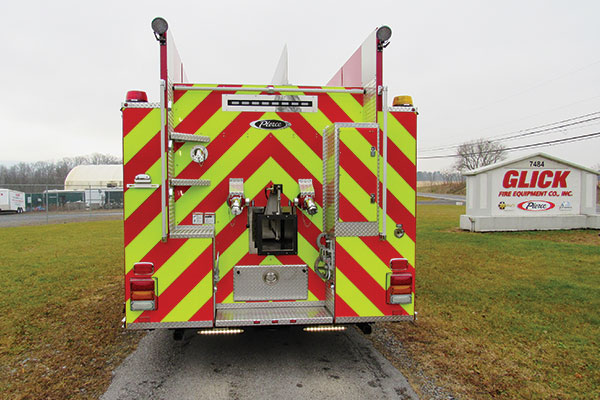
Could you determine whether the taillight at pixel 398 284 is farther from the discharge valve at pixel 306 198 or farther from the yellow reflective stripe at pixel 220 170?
the yellow reflective stripe at pixel 220 170

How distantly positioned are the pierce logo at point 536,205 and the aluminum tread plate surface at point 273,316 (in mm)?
13926

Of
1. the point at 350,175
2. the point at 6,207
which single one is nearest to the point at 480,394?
the point at 350,175

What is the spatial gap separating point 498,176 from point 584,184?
3593 mm

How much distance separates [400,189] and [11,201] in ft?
126

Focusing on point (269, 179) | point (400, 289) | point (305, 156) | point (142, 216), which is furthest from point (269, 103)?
point (400, 289)

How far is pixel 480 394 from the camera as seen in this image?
11.5 feet

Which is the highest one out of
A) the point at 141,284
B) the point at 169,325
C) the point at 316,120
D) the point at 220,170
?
the point at 316,120

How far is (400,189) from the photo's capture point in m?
3.79

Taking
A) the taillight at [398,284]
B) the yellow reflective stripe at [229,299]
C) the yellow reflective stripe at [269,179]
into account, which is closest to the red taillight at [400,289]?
the taillight at [398,284]

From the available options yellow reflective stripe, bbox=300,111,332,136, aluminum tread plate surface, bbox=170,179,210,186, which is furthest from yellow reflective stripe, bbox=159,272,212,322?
yellow reflective stripe, bbox=300,111,332,136

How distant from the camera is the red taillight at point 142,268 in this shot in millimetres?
3520

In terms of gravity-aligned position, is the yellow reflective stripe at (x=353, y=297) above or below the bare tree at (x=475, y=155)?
below

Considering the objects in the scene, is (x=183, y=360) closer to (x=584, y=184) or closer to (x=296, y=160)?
(x=296, y=160)

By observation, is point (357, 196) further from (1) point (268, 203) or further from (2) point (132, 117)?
(2) point (132, 117)
